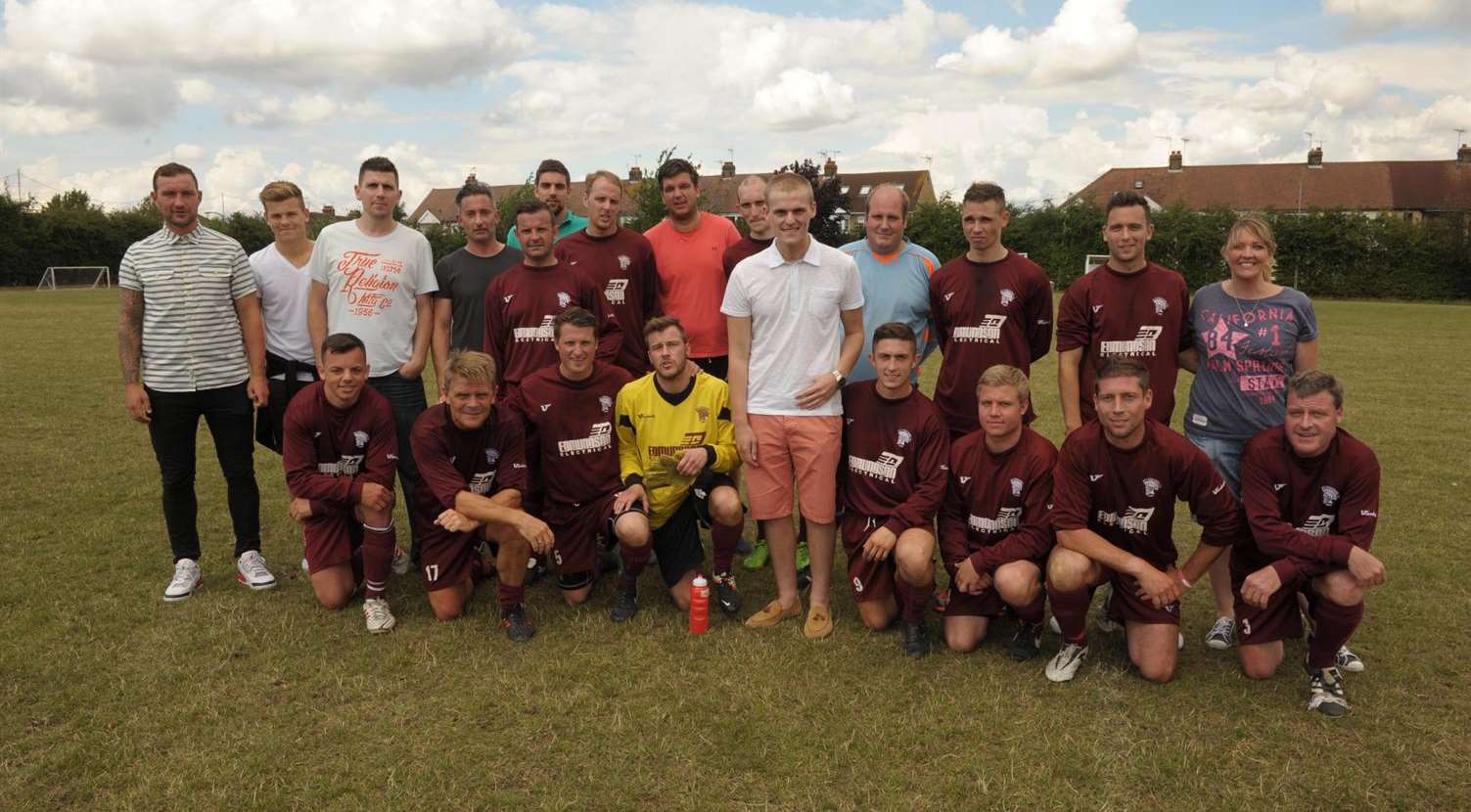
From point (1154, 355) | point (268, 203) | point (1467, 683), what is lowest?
point (1467, 683)

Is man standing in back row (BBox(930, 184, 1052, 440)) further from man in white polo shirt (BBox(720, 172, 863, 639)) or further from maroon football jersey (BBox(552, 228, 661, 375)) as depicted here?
maroon football jersey (BBox(552, 228, 661, 375))

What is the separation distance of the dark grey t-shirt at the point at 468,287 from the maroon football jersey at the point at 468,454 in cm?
86

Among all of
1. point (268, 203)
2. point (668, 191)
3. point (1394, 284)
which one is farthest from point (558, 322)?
point (1394, 284)

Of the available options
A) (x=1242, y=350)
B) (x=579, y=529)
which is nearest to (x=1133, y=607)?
(x=1242, y=350)

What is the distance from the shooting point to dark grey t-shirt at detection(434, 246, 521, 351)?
5.28 m

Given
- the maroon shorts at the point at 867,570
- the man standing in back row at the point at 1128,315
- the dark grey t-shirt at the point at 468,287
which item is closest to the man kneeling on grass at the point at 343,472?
the dark grey t-shirt at the point at 468,287

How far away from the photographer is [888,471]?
4352 millimetres

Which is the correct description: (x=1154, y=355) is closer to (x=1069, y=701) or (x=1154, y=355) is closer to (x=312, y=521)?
(x=1069, y=701)

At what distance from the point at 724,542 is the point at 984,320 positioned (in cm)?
171

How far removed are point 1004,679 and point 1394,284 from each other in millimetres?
35911

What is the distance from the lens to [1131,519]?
153 inches

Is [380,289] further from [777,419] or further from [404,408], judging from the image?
[777,419]

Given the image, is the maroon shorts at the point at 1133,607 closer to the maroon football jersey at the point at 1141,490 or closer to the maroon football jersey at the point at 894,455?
the maroon football jersey at the point at 1141,490

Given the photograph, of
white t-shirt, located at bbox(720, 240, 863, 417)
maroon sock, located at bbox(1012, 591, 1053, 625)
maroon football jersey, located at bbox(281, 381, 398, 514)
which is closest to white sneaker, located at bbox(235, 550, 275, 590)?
maroon football jersey, located at bbox(281, 381, 398, 514)
